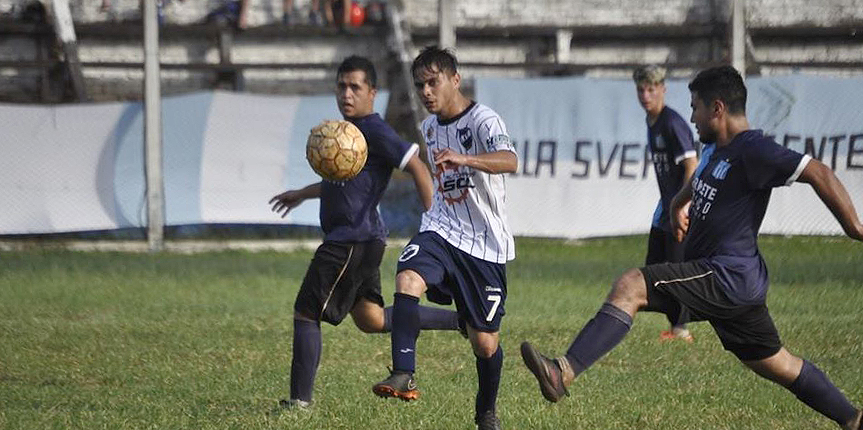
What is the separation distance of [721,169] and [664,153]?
4243 millimetres

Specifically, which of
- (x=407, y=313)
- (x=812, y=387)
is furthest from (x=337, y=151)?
(x=812, y=387)

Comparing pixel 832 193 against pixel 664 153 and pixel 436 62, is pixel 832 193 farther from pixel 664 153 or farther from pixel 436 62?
pixel 664 153

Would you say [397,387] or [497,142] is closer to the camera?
[397,387]

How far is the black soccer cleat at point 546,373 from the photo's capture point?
221 inches

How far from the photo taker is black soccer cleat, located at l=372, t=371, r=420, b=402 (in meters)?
5.97

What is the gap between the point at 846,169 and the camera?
51.9ft

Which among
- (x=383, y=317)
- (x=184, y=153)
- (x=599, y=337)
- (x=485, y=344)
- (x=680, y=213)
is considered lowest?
(x=184, y=153)

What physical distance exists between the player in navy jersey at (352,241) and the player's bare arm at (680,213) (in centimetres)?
131

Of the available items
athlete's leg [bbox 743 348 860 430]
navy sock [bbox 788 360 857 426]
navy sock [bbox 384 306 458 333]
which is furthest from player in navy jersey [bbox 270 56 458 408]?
navy sock [bbox 788 360 857 426]

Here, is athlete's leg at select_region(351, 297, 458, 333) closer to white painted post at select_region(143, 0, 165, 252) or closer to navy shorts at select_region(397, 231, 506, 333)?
navy shorts at select_region(397, 231, 506, 333)

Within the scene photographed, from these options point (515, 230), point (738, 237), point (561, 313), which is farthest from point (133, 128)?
point (738, 237)

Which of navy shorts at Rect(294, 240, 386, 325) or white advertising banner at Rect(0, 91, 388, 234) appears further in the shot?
white advertising banner at Rect(0, 91, 388, 234)

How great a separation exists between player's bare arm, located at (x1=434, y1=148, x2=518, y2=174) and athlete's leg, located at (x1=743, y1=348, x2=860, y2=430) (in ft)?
4.86

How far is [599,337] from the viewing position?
5805mm
